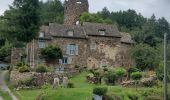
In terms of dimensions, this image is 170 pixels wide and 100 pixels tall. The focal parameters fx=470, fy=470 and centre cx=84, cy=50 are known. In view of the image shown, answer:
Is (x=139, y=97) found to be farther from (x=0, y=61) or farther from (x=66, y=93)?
(x=0, y=61)

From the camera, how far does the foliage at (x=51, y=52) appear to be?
72188 mm

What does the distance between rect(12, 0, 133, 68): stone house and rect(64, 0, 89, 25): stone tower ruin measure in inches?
496

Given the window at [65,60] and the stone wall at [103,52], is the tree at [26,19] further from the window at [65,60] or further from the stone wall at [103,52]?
the stone wall at [103,52]

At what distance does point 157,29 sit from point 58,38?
176ft

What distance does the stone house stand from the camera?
244 ft

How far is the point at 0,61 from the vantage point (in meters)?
93.0

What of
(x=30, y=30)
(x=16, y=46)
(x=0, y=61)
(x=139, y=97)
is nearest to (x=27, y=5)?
(x=30, y=30)

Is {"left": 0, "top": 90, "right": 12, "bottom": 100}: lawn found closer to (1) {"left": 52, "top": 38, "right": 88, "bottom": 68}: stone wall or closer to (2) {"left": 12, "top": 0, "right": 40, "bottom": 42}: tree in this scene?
(2) {"left": 12, "top": 0, "right": 40, "bottom": 42}: tree

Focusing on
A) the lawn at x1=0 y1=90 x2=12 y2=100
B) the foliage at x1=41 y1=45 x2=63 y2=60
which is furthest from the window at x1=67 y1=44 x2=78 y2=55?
the lawn at x1=0 y1=90 x2=12 y2=100

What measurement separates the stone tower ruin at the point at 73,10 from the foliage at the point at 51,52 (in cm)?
1901

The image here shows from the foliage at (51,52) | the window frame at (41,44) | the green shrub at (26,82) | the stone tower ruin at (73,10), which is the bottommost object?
the green shrub at (26,82)

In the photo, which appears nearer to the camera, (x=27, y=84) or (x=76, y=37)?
(x=27, y=84)

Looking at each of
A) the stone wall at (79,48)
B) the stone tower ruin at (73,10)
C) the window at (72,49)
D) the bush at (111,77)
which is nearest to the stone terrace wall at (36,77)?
the bush at (111,77)

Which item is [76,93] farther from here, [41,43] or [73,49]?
[73,49]
